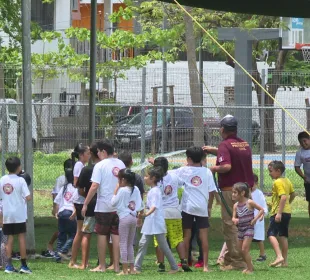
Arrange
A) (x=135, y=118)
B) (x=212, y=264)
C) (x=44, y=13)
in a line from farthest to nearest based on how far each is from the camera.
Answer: (x=44, y=13)
(x=135, y=118)
(x=212, y=264)

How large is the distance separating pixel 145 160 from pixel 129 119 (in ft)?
3.08

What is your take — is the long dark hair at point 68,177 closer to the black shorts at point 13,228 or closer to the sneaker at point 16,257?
the sneaker at point 16,257

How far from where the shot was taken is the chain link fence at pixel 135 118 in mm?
19234

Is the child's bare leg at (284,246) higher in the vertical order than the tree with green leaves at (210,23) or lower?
lower

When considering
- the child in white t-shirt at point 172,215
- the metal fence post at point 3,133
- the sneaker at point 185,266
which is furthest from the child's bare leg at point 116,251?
the metal fence post at point 3,133

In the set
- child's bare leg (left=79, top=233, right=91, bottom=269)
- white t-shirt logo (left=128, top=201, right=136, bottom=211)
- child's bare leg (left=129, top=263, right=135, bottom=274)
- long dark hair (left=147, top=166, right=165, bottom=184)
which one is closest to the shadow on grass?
child's bare leg (left=79, top=233, right=91, bottom=269)

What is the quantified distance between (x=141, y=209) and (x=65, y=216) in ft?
5.54

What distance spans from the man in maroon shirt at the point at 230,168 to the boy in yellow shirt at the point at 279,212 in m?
0.53

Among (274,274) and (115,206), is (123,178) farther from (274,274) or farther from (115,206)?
(274,274)

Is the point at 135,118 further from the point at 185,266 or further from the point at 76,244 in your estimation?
the point at 185,266

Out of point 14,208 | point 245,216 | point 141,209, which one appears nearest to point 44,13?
point 14,208

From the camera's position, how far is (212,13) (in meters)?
31.7

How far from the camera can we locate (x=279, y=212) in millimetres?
11914

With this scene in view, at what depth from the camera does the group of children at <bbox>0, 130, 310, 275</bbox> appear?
36.5ft
